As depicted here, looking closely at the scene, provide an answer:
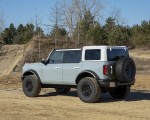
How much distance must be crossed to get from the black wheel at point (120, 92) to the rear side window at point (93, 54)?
5.29 feet

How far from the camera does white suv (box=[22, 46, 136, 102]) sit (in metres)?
14.3

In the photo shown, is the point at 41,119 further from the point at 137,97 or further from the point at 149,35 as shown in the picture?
the point at 149,35

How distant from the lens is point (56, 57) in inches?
635

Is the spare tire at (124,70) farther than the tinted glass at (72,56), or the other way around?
the tinted glass at (72,56)

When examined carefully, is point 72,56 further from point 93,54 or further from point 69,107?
point 69,107

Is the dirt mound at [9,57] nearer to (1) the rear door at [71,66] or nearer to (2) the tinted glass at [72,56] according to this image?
(2) the tinted glass at [72,56]

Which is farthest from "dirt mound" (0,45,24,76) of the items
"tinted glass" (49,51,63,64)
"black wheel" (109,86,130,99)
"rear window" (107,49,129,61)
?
"rear window" (107,49,129,61)

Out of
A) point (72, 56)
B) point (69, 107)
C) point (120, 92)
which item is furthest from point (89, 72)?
point (120, 92)

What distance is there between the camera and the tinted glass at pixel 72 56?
15.2 meters

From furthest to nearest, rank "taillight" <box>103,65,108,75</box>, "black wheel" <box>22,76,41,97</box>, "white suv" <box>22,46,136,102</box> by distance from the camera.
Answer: "black wheel" <box>22,76,41,97</box> < "white suv" <box>22,46,136,102</box> < "taillight" <box>103,65,108,75</box>

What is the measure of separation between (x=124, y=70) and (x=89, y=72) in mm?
1208

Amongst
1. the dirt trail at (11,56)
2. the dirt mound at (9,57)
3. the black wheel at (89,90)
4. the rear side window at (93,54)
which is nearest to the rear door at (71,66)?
the rear side window at (93,54)

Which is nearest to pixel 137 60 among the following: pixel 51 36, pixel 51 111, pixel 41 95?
pixel 51 36

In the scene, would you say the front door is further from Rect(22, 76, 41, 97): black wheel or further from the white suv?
Rect(22, 76, 41, 97): black wheel
